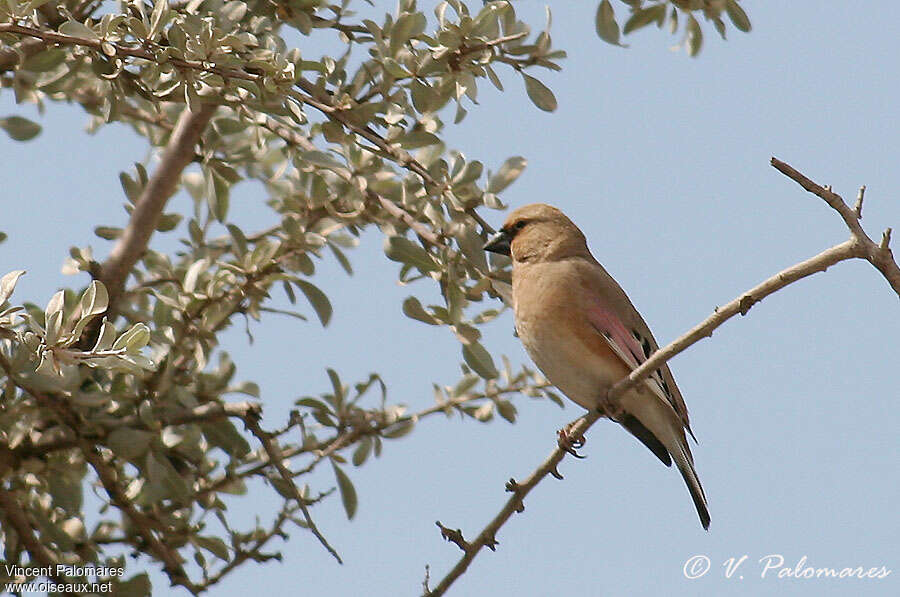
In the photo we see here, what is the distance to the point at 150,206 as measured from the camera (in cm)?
415

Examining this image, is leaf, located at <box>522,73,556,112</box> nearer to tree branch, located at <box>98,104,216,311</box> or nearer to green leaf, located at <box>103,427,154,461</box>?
tree branch, located at <box>98,104,216,311</box>

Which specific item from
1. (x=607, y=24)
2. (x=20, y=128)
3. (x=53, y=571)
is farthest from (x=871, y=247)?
(x=20, y=128)

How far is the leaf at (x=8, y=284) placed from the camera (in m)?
2.97

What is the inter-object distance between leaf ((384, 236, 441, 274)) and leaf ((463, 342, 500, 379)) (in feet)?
0.86

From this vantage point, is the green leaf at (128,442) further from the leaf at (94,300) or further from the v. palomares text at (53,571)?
the leaf at (94,300)

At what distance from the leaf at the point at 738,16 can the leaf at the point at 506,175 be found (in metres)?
0.81

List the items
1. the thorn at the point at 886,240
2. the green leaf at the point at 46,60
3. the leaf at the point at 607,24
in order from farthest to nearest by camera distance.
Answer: the leaf at the point at 607,24
the green leaf at the point at 46,60
the thorn at the point at 886,240

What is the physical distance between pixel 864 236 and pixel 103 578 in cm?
240

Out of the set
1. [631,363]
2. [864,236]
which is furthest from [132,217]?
[864,236]

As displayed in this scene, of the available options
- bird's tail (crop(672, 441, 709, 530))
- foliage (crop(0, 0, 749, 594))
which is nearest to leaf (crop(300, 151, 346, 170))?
foliage (crop(0, 0, 749, 594))

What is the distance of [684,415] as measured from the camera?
4242mm

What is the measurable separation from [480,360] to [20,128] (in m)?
1.79

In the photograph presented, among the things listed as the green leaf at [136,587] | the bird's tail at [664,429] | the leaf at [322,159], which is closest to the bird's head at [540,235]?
the bird's tail at [664,429]

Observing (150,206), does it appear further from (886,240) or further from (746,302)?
(886,240)
